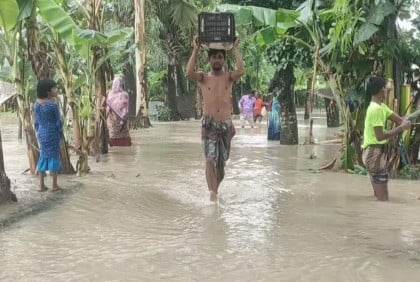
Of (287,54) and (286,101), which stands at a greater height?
(287,54)

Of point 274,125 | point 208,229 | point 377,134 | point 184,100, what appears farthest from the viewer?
point 184,100

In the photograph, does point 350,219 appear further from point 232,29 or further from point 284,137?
point 284,137

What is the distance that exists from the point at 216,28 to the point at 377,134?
2301 mm

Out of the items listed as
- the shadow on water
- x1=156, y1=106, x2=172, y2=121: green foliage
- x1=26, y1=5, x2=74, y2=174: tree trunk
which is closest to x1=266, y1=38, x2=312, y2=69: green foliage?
x1=26, y1=5, x2=74, y2=174: tree trunk

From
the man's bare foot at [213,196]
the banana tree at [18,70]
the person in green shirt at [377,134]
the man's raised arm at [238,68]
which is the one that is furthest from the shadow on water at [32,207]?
the person in green shirt at [377,134]

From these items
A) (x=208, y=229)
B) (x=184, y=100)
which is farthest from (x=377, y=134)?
(x=184, y=100)

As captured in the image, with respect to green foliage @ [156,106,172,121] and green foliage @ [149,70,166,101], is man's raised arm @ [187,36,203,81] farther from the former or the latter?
green foliage @ [149,70,166,101]

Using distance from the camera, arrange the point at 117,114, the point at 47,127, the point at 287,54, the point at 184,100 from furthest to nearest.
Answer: the point at 184,100, the point at 117,114, the point at 287,54, the point at 47,127

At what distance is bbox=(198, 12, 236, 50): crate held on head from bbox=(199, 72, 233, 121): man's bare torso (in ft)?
1.73

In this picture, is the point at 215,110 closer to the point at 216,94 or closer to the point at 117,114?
the point at 216,94

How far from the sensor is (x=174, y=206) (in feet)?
23.2

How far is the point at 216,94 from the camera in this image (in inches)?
283

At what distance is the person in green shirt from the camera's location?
712 cm

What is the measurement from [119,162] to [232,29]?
566cm
